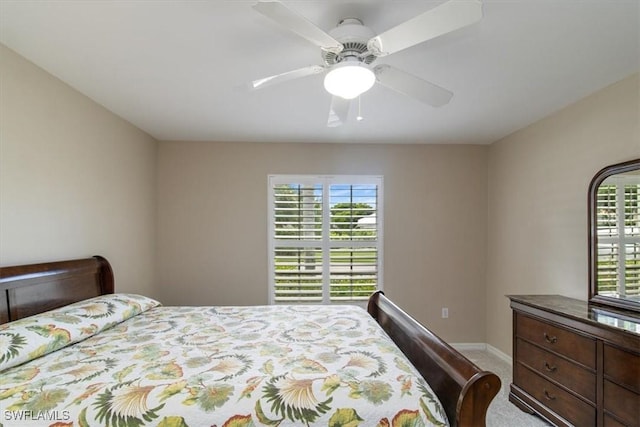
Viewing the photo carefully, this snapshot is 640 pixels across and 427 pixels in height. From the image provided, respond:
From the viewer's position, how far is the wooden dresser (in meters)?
1.81

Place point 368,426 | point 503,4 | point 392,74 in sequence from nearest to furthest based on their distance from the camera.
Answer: point 368,426
point 503,4
point 392,74

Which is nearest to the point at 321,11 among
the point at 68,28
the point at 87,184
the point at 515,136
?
the point at 68,28

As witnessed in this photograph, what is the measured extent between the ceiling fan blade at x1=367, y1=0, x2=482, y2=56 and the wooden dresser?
1820 millimetres

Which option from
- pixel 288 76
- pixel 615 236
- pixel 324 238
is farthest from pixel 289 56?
pixel 615 236

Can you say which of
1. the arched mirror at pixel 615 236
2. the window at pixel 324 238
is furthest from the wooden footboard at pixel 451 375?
the window at pixel 324 238

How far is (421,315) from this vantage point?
3881 mm

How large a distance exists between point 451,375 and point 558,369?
147 centimetres

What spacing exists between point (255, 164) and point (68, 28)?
225 centimetres

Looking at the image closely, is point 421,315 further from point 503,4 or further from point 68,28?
point 68,28

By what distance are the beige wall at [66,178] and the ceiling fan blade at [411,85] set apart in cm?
209

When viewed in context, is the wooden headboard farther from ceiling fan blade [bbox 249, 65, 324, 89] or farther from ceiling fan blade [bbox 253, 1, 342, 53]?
ceiling fan blade [bbox 253, 1, 342, 53]

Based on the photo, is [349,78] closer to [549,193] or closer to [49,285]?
[49,285]

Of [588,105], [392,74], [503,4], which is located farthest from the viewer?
[588,105]

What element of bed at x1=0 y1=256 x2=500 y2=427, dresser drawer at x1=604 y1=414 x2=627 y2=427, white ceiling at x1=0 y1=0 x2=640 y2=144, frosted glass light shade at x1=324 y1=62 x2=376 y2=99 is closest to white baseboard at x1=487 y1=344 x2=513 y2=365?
dresser drawer at x1=604 y1=414 x2=627 y2=427
